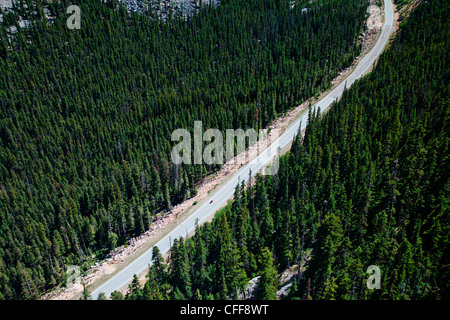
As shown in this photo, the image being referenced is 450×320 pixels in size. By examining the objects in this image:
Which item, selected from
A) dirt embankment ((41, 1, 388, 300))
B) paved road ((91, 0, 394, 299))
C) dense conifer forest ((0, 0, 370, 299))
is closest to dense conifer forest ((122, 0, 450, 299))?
dense conifer forest ((0, 0, 370, 299))

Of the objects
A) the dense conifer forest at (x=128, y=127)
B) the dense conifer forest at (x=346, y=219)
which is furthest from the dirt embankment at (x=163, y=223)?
the dense conifer forest at (x=346, y=219)

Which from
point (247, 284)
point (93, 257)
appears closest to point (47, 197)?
point (93, 257)

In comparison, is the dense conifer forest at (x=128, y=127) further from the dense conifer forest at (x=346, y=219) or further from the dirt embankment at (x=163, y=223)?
the dirt embankment at (x=163, y=223)

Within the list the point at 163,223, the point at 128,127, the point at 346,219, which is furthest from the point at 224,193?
the point at 128,127

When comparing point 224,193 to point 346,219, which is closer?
point 346,219

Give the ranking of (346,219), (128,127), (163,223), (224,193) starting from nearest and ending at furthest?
(346,219) → (163,223) → (224,193) → (128,127)

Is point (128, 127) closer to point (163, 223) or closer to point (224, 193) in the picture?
point (163, 223)

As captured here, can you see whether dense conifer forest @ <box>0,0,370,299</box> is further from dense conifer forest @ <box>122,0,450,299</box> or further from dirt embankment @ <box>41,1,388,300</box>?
dirt embankment @ <box>41,1,388,300</box>
